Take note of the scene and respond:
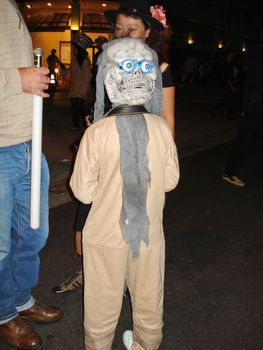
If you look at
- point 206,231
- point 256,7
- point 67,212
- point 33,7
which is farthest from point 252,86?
point 256,7

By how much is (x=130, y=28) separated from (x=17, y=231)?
1402mm

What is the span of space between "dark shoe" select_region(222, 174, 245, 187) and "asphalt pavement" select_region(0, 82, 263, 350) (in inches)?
4.2

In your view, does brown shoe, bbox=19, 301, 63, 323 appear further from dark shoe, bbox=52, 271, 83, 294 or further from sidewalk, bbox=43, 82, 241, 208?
sidewalk, bbox=43, 82, 241, 208

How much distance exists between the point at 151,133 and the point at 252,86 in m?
3.80

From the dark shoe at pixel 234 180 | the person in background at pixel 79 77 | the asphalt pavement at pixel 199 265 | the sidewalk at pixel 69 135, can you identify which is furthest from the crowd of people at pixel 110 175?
the person in background at pixel 79 77

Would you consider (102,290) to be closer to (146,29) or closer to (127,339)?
(127,339)

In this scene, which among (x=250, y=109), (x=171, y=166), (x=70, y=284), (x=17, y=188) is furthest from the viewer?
(x=250, y=109)

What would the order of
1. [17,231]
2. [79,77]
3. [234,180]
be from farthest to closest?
[79,77], [234,180], [17,231]

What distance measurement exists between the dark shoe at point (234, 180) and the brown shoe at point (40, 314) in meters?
3.77

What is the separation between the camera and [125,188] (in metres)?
1.70

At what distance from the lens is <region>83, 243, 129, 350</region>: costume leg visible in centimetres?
180

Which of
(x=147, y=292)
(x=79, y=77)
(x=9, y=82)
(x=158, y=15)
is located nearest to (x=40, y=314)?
(x=147, y=292)

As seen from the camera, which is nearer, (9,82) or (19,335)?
(9,82)

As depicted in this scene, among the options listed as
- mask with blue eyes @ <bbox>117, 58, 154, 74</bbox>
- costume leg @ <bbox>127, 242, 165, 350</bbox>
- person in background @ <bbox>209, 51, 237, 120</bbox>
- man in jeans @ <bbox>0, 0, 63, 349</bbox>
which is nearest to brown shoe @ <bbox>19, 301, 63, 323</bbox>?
man in jeans @ <bbox>0, 0, 63, 349</bbox>
